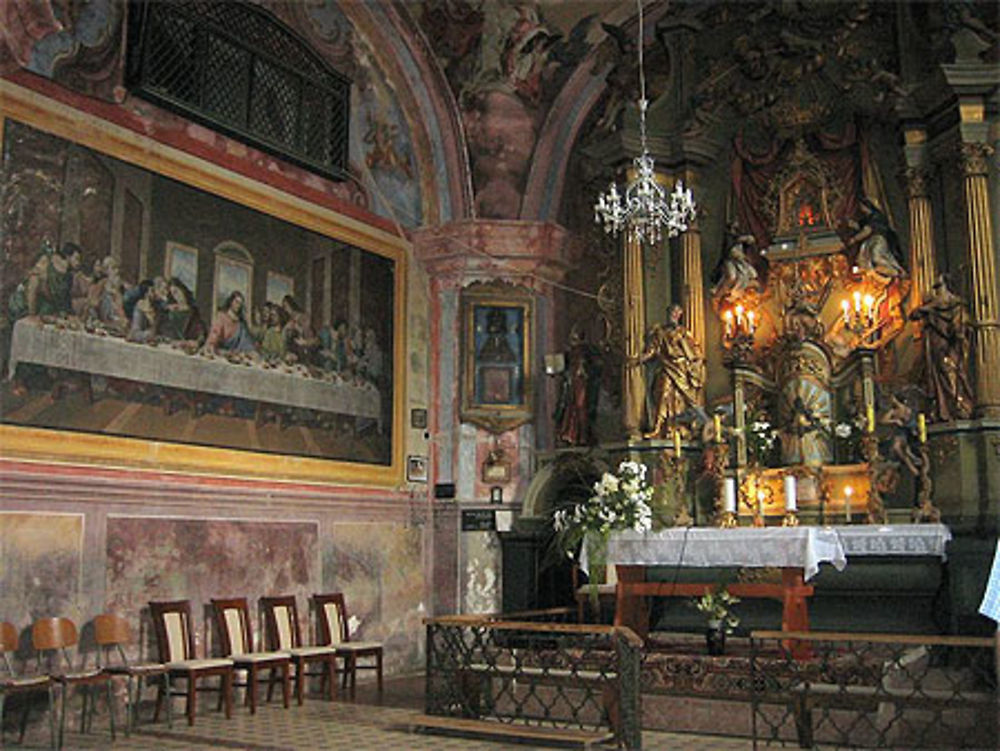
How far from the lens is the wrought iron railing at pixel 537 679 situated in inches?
283

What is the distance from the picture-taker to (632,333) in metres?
12.0

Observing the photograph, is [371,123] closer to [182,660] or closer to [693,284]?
[693,284]

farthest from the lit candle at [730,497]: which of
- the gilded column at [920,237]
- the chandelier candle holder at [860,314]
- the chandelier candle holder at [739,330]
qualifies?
the gilded column at [920,237]

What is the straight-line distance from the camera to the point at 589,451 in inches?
493

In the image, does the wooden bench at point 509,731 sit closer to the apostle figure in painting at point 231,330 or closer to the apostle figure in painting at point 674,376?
the apostle figure in painting at point 231,330

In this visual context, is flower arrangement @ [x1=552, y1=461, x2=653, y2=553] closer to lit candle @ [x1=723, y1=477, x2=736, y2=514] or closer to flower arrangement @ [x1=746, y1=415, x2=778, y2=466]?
lit candle @ [x1=723, y1=477, x2=736, y2=514]

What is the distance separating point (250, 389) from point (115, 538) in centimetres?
211

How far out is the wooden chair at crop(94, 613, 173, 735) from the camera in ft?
26.7

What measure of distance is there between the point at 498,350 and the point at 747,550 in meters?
4.76

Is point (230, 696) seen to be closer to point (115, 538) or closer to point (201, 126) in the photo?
point (115, 538)

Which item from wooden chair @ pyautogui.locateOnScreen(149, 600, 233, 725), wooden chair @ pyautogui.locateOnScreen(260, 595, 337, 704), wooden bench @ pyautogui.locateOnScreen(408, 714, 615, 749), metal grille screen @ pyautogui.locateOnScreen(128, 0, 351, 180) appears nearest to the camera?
wooden bench @ pyautogui.locateOnScreen(408, 714, 615, 749)

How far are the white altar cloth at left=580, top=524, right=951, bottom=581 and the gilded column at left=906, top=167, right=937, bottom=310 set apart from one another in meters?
Result: 2.48

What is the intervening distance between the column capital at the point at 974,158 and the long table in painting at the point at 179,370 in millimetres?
6370

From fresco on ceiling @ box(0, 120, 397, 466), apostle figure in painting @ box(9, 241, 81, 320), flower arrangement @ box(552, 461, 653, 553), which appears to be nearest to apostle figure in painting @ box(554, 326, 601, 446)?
fresco on ceiling @ box(0, 120, 397, 466)
